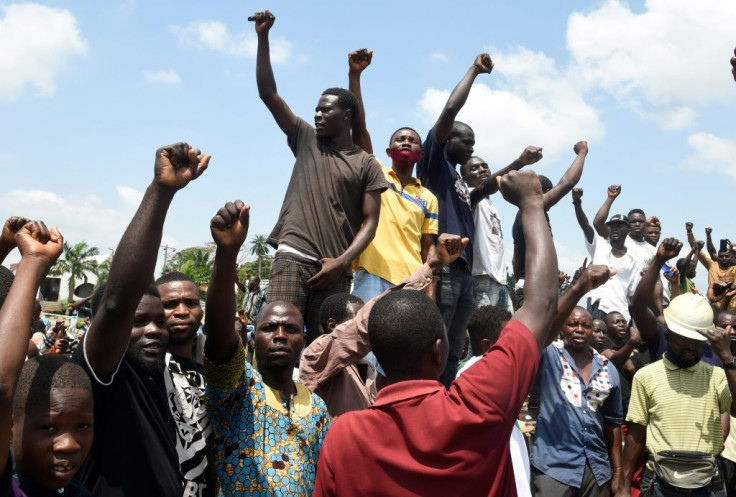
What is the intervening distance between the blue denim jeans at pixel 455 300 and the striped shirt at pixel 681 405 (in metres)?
1.46

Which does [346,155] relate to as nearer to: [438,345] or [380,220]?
[380,220]

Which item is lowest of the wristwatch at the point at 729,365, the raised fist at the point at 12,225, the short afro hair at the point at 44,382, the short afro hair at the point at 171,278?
the short afro hair at the point at 44,382

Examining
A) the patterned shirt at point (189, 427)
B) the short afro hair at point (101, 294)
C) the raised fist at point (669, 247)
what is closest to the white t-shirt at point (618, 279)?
the raised fist at point (669, 247)

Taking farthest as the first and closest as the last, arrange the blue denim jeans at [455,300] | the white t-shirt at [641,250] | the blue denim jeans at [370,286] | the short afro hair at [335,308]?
1. the white t-shirt at [641,250]
2. the blue denim jeans at [455,300]
3. the blue denim jeans at [370,286]
4. the short afro hair at [335,308]

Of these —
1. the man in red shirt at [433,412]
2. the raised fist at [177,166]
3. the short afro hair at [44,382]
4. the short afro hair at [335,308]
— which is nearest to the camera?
the man in red shirt at [433,412]

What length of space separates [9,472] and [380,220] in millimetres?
4055

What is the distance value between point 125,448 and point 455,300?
12.4 feet

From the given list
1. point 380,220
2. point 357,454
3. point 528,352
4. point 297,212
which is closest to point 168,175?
point 357,454

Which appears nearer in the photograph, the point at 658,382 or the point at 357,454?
the point at 357,454

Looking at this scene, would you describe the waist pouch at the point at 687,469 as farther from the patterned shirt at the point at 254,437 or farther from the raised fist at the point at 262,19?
the raised fist at the point at 262,19

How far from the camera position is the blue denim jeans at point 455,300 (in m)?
6.11

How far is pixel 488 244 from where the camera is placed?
6.95 meters

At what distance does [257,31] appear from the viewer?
5.37 metres

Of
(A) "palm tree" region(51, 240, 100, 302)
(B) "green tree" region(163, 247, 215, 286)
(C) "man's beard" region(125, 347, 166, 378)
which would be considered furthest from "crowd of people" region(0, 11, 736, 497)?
(A) "palm tree" region(51, 240, 100, 302)
